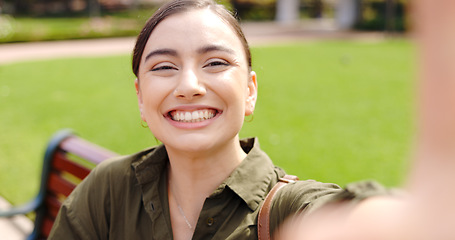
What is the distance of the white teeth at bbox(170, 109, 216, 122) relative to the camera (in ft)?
5.36

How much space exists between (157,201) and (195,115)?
411 millimetres

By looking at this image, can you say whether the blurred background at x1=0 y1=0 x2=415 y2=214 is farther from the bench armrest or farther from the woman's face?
the bench armrest

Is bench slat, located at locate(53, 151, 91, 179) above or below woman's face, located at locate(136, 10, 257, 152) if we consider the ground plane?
below

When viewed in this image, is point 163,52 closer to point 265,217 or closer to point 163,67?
point 163,67

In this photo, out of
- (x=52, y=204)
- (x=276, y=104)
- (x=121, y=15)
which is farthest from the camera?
(x=121, y=15)

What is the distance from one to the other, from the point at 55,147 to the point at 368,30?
25803 mm

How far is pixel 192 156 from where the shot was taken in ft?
5.85

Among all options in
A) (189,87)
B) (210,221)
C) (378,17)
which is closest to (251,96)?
(189,87)

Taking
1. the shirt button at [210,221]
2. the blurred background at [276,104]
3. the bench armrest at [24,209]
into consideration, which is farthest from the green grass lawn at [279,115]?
the shirt button at [210,221]

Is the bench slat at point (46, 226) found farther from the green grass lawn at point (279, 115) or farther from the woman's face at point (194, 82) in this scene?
the woman's face at point (194, 82)

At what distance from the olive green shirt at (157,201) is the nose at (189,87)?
1.13 feet

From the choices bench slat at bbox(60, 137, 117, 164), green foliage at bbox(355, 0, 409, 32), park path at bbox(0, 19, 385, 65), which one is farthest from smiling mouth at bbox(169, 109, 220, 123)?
green foliage at bbox(355, 0, 409, 32)

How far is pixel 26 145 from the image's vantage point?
22.3 feet

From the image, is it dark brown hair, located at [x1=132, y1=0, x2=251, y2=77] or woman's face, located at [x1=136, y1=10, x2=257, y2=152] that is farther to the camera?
dark brown hair, located at [x1=132, y1=0, x2=251, y2=77]
